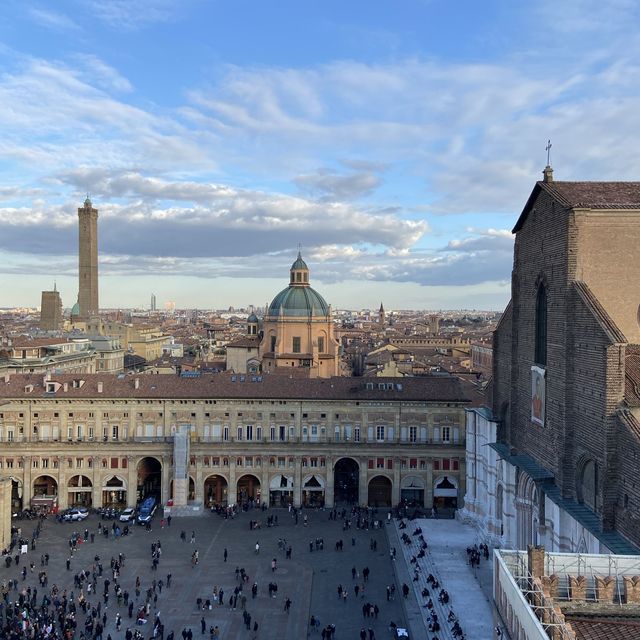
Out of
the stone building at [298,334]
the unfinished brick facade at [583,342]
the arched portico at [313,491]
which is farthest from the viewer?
the stone building at [298,334]

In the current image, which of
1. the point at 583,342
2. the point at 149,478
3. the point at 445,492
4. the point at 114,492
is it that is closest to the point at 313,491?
the point at 445,492

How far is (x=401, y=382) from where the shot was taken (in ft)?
214

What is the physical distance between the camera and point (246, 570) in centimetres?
4691

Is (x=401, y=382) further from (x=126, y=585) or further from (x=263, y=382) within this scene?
(x=126, y=585)

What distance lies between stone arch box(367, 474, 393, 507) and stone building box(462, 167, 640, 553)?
15.2m

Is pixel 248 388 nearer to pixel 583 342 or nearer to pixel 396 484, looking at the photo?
pixel 396 484

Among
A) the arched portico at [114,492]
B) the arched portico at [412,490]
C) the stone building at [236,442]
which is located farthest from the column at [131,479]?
the arched portico at [412,490]

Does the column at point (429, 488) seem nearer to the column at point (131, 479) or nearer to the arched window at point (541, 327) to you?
the arched window at point (541, 327)

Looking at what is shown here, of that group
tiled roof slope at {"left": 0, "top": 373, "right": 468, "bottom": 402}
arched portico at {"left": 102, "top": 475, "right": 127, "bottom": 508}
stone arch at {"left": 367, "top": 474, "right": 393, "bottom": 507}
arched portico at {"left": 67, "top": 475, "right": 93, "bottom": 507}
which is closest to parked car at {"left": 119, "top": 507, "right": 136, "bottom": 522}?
arched portico at {"left": 102, "top": 475, "right": 127, "bottom": 508}

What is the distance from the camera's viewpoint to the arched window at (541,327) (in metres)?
41.3

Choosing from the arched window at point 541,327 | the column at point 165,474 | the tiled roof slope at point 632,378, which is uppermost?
the arched window at point 541,327

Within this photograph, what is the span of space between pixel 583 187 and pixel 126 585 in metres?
34.8

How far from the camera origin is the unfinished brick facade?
31.8m

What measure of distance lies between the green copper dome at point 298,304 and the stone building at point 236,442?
113 ft
